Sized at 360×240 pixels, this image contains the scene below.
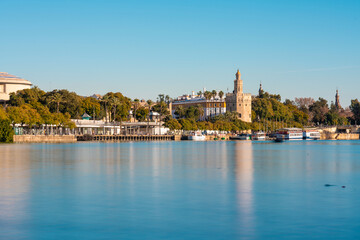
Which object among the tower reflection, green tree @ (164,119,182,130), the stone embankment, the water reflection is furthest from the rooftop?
the tower reflection

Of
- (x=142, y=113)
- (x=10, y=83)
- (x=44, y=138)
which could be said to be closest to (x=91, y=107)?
(x=10, y=83)

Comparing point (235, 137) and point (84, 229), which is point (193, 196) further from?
point (235, 137)

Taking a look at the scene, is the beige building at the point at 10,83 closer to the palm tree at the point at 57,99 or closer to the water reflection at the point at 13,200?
the palm tree at the point at 57,99

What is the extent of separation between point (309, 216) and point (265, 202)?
146 inches

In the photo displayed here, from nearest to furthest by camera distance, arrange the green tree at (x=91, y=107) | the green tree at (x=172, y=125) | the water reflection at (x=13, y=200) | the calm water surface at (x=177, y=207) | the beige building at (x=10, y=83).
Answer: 1. the calm water surface at (x=177, y=207)
2. the water reflection at (x=13, y=200)
3. the green tree at (x=91, y=107)
4. the beige building at (x=10, y=83)
5. the green tree at (x=172, y=125)

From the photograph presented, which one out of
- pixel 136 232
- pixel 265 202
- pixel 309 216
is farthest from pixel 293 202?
pixel 136 232

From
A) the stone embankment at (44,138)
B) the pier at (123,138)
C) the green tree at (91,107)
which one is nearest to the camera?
the stone embankment at (44,138)

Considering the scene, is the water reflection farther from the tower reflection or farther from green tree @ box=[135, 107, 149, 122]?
green tree @ box=[135, 107, 149, 122]

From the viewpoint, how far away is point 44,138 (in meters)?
117

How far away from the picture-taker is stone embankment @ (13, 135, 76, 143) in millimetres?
108688

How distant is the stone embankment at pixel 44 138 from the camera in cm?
10869

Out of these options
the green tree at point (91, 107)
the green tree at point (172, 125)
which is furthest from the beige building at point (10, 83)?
the green tree at point (172, 125)

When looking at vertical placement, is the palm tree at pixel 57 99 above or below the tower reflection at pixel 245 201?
above

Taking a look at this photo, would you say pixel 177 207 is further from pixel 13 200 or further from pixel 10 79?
pixel 10 79
